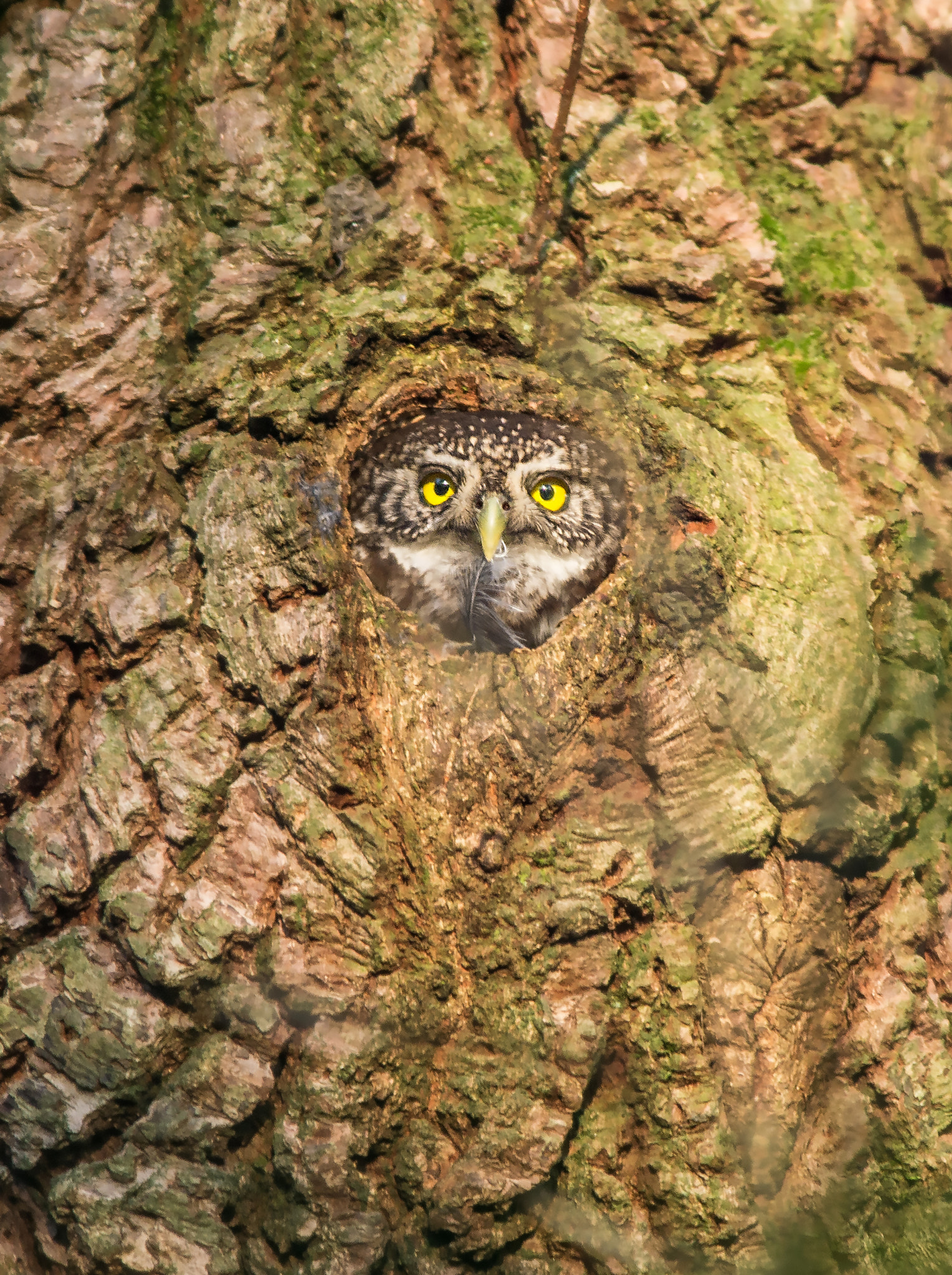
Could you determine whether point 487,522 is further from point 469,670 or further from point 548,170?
point 548,170

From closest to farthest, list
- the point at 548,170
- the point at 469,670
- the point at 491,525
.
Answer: the point at 469,670
the point at 548,170
the point at 491,525

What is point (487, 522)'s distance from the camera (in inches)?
133

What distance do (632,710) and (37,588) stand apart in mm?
1699

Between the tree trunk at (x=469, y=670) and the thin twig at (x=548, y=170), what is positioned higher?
the thin twig at (x=548, y=170)

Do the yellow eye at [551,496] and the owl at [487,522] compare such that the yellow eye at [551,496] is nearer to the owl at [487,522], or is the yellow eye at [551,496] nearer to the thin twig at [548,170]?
the owl at [487,522]

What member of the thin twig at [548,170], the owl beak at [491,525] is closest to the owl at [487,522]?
the owl beak at [491,525]

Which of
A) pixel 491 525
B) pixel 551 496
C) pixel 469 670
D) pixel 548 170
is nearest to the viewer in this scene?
pixel 469 670

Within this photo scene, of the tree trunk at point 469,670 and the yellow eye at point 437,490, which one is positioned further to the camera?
the yellow eye at point 437,490

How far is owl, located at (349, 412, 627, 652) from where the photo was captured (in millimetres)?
3311

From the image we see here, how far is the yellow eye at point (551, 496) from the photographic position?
137 inches

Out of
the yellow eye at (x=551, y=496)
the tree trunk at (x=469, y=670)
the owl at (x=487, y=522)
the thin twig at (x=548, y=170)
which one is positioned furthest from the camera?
the yellow eye at (x=551, y=496)

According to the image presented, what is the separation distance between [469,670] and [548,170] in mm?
1595

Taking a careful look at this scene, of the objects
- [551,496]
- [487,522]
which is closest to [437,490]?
[487,522]

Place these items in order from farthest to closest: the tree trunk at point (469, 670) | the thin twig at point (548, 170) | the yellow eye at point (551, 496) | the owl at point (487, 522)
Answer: the yellow eye at point (551, 496) < the owl at point (487, 522) < the thin twig at point (548, 170) < the tree trunk at point (469, 670)
